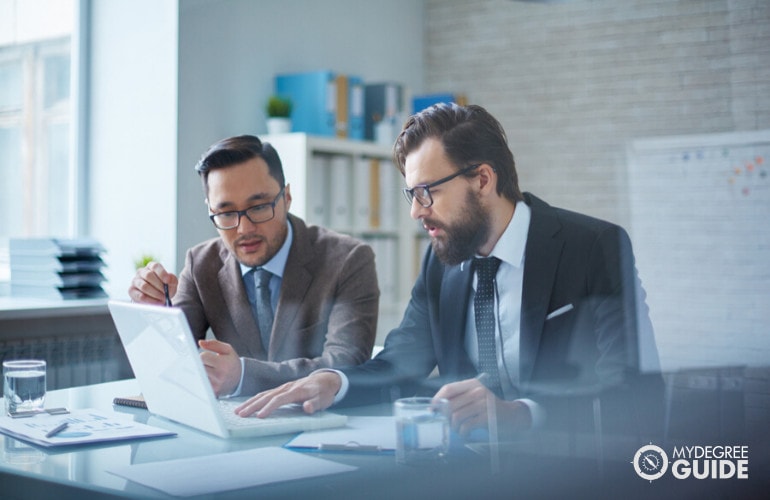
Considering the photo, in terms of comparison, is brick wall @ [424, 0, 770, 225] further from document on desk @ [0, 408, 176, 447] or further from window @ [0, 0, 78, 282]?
window @ [0, 0, 78, 282]

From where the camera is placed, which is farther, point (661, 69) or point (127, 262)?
point (127, 262)

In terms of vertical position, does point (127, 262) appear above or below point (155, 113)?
below

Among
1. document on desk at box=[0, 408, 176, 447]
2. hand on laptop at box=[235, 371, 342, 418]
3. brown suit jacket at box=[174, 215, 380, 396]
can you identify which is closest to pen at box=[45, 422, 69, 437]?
document on desk at box=[0, 408, 176, 447]

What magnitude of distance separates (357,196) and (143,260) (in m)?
0.53

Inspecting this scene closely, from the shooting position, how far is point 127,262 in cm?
224

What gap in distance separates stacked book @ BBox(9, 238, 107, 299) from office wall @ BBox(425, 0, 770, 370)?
1.52 meters

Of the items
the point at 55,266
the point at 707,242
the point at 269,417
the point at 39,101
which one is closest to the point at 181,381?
the point at 269,417

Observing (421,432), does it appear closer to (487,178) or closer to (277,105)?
(487,178)

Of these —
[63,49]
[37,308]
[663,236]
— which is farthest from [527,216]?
[37,308]

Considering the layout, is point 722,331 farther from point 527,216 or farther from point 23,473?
point 23,473

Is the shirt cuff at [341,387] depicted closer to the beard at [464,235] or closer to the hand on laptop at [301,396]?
the hand on laptop at [301,396]

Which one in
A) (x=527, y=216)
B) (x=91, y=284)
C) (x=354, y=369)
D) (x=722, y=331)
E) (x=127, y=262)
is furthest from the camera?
(x=91, y=284)

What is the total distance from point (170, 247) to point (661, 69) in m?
1.13

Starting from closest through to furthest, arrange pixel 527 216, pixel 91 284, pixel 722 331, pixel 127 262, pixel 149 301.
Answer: pixel 722 331
pixel 527 216
pixel 149 301
pixel 127 262
pixel 91 284
